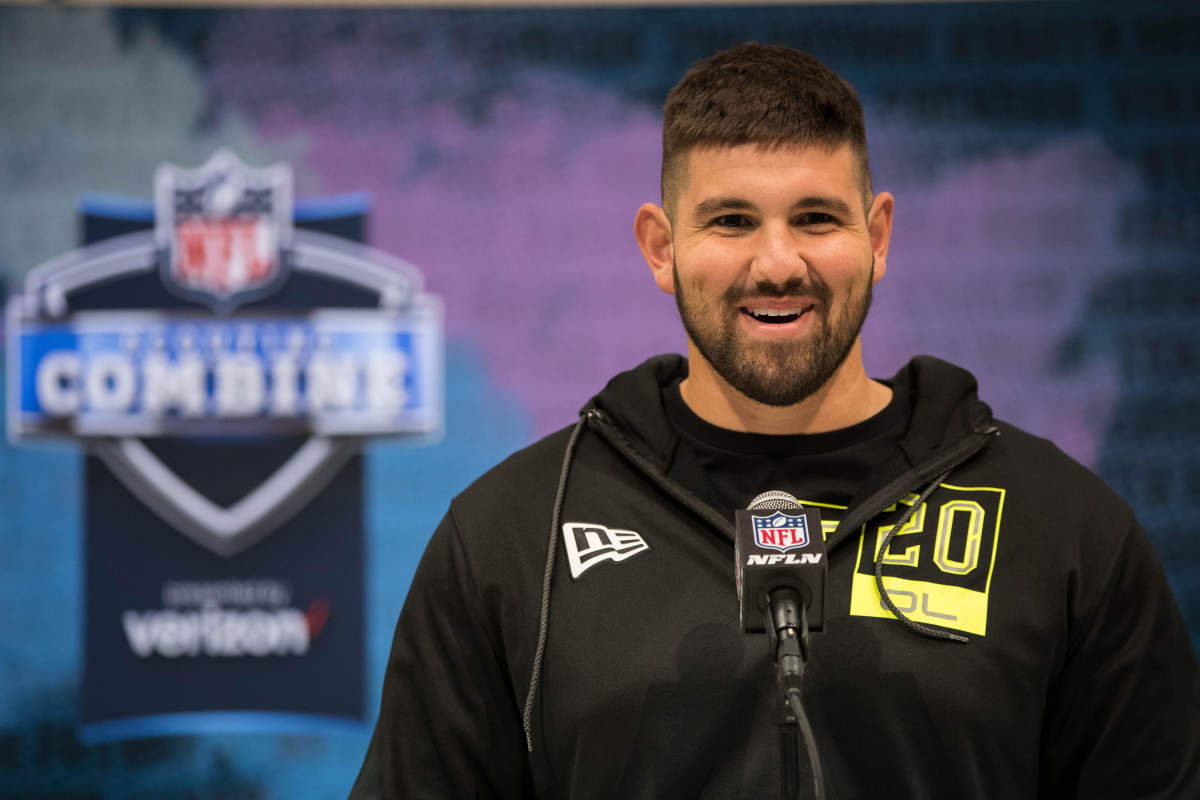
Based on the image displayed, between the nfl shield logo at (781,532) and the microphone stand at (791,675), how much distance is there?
0.04 m

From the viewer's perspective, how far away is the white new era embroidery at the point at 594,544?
51.1 inches

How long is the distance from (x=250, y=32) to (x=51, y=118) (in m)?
0.53

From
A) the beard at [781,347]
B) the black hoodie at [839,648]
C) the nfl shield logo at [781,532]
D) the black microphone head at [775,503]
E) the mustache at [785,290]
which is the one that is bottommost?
the black hoodie at [839,648]

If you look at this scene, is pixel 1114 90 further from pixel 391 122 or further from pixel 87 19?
pixel 87 19

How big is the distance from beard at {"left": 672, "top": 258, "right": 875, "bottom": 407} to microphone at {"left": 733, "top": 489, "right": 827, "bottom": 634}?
1.01ft

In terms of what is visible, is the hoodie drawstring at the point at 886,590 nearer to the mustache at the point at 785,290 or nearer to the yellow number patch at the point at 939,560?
the yellow number patch at the point at 939,560

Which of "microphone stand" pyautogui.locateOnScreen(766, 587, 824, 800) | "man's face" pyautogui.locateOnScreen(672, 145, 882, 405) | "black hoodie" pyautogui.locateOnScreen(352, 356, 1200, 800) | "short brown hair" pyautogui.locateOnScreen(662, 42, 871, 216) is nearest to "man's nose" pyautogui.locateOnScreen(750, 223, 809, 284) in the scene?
"man's face" pyautogui.locateOnScreen(672, 145, 882, 405)

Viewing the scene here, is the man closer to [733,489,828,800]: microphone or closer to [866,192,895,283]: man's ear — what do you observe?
[866,192,895,283]: man's ear

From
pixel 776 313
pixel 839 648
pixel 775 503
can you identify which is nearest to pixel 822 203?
pixel 776 313

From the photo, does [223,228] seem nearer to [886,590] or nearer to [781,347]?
[781,347]

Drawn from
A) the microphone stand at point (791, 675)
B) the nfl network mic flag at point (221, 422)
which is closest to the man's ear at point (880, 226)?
the microphone stand at point (791, 675)

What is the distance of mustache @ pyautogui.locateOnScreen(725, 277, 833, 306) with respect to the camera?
125 cm

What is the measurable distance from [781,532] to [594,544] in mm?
348

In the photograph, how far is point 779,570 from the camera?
3.22 feet
